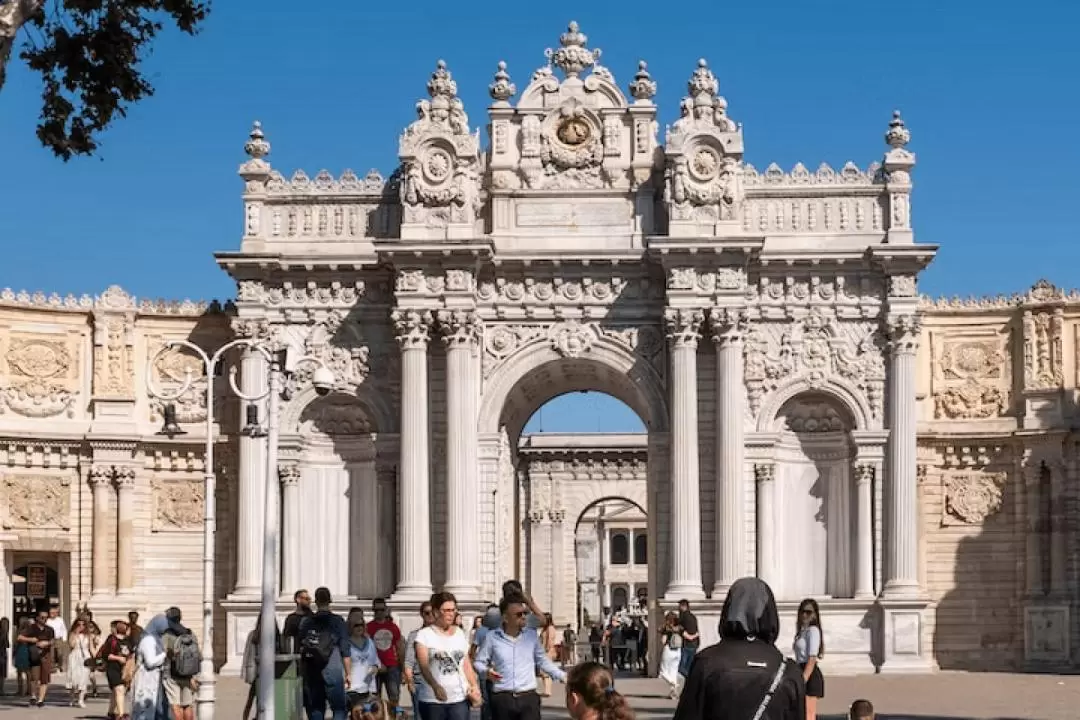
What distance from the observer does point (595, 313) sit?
151ft

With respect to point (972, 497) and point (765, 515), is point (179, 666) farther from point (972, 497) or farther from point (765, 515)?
point (972, 497)

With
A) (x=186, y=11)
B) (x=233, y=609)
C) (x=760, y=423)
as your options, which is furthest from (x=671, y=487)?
(x=186, y=11)

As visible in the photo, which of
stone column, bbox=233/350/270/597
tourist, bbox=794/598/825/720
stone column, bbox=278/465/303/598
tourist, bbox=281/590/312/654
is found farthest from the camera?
stone column, bbox=278/465/303/598

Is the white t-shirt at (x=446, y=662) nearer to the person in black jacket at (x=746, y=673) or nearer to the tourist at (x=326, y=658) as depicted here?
the tourist at (x=326, y=658)

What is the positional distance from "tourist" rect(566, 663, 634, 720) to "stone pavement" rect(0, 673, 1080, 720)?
68.4ft

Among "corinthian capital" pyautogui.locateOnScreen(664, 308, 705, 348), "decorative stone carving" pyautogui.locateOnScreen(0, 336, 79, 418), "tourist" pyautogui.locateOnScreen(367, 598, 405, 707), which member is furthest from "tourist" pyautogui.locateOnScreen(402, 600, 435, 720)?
"decorative stone carving" pyautogui.locateOnScreen(0, 336, 79, 418)

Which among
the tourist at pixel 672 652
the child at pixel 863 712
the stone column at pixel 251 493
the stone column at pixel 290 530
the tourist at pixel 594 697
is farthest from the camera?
the stone column at pixel 290 530

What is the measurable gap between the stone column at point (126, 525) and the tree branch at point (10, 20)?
26.7 metres

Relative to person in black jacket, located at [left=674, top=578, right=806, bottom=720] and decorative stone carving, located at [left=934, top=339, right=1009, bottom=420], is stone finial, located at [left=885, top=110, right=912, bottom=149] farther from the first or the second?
person in black jacket, located at [left=674, top=578, right=806, bottom=720]

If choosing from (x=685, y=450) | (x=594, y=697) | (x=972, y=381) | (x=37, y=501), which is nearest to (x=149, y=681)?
(x=594, y=697)

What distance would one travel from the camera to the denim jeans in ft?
81.5

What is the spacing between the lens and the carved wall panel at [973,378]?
1895 inches

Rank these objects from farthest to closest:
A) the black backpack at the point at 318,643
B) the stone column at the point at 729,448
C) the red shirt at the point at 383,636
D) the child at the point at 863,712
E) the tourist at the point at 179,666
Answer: the stone column at the point at 729,448
the red shirt at the point at 383,636
the tourist at the point at 179,666
the black backpack at the point at 318,643
the child at the point at 863,712

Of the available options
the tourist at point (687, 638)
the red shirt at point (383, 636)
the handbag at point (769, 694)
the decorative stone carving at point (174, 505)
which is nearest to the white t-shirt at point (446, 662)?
the red shirt at point (383, 636)
